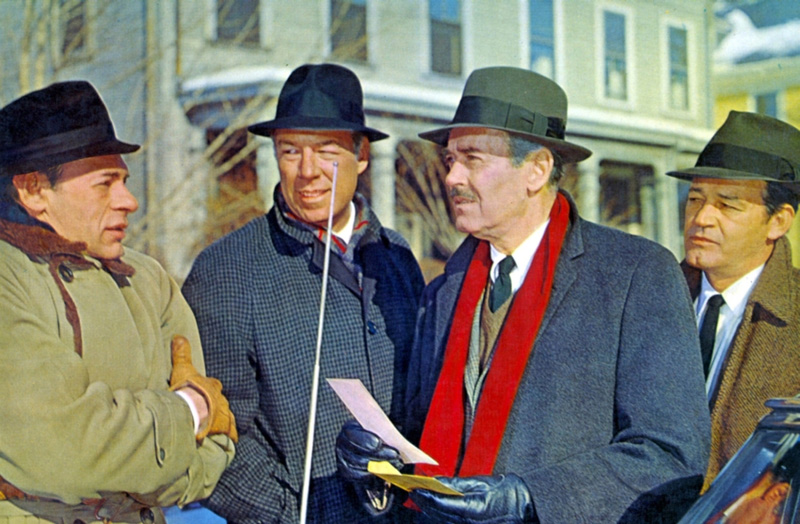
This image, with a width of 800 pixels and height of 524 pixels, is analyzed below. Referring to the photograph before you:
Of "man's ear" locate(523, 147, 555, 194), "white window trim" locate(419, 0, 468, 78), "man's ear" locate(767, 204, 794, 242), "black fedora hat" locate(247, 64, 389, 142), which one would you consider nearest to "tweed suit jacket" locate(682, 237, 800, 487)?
"man's ear" locate(767, 204, 794, 242)

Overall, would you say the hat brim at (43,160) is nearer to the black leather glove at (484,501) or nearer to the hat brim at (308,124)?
the hat brim at (308,124)

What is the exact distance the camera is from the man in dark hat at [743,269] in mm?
2068

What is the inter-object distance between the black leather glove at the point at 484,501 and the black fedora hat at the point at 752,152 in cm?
107

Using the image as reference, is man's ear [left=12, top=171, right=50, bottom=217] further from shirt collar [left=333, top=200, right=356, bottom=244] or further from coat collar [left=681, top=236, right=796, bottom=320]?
coat collar [left=681, top=236, right=796, bottom=320]

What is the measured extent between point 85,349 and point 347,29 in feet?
6.60

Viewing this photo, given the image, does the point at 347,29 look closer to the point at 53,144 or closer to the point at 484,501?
the point at 53,144

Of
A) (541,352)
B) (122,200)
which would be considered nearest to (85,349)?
(122,200)

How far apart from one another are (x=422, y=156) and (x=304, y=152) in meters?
1.44

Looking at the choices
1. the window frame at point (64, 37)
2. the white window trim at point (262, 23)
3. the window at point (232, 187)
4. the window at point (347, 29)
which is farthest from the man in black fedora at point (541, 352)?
the window frame at point (64, 37)

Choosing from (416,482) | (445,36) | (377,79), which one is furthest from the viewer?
(377,79)

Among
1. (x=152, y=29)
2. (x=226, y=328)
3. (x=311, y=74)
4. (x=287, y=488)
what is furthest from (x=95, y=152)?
(x=152, y=29)

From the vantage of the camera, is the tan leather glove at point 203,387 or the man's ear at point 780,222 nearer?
the tan leather glove at point 203,387

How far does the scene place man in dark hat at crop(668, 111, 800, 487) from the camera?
2068 mm

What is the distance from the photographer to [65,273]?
6.04 feet
